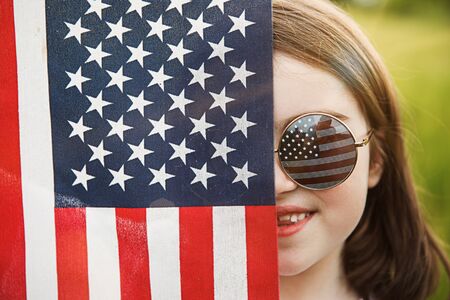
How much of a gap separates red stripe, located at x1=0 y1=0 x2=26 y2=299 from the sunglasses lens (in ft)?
1.98

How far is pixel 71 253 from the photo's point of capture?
4.40 feet

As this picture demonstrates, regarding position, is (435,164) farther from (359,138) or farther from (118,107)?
(118,107)

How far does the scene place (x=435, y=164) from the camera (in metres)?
3.49

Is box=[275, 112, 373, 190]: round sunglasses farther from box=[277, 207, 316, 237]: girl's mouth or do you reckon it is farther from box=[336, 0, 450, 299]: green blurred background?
box=[336, 0, 450, 299]: green blurred background

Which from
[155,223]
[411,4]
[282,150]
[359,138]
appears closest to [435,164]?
[411,4]

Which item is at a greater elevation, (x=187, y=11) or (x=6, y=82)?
(x=187, y=11)

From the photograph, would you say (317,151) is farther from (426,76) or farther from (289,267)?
(426,76)

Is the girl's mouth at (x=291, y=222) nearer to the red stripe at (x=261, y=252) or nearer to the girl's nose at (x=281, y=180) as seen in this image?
the girl's nose at (x=281, y=180)

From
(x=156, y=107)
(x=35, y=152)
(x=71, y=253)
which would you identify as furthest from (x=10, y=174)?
(x=156, y=107)

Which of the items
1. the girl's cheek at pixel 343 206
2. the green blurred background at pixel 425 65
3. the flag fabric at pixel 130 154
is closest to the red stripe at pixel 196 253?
the flag fabric at pixel 130 154

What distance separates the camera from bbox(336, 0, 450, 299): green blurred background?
3406mm

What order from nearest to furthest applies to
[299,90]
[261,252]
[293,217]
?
[261,252], [299,90], [293,217]

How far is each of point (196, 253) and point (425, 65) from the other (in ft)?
8.76

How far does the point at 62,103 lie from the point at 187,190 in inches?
13.2
